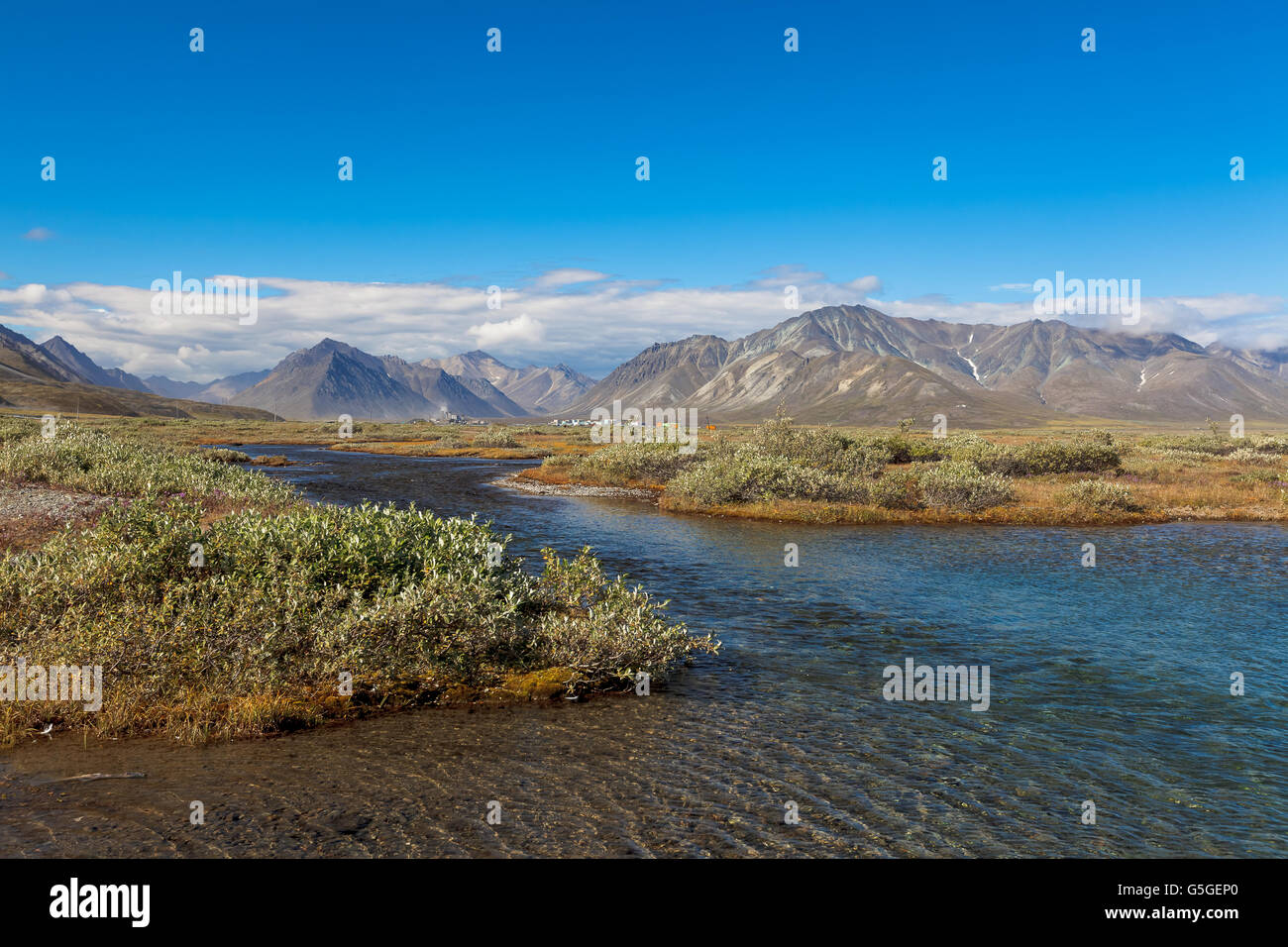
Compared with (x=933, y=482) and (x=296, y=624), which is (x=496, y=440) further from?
(x=296, y=624)

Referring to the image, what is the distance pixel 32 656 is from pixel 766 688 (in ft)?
45.9

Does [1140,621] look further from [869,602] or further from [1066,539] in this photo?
[1066,539]

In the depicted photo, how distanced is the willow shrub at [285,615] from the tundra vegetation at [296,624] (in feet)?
0.12

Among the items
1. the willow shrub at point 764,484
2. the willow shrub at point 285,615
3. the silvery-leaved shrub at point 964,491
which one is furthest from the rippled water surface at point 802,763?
the willow shrub at point 764,484

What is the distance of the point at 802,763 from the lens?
12.5 meters

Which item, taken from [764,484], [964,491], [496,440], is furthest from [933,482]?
[496,440]

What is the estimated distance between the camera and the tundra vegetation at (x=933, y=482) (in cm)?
4400

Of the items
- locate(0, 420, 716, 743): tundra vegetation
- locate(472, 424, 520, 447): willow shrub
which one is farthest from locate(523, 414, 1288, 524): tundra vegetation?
locate(472, 424, 520, 447): willow shrub

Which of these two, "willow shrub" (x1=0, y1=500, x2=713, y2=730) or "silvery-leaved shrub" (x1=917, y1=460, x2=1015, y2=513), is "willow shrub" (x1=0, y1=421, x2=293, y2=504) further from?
"silvery-leaved shrub" (x1=917, y1=460, x2=1015, y2=513)

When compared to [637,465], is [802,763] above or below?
below

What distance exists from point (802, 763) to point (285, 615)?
395 inches

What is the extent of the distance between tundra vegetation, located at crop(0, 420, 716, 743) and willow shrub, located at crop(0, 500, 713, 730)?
0.12 ft
